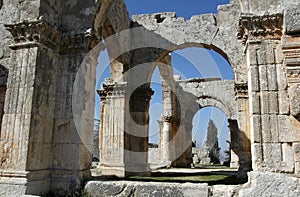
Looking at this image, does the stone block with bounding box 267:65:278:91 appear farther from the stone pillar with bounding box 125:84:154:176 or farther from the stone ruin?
the stone pillar with bounding box 125:84:154:176

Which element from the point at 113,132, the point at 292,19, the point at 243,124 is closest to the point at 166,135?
the point at 243,124

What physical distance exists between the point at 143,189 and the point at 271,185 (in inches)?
76.4

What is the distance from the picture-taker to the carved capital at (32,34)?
504cm

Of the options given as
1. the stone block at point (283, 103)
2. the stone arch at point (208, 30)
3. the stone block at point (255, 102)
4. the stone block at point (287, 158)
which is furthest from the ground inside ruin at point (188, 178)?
the stone arch at point (208, 30)

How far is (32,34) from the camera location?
509 cm

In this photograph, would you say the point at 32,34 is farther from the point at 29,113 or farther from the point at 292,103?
the point at 292,103

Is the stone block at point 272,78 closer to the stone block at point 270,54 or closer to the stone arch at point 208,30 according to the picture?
the stone block at point 270,54

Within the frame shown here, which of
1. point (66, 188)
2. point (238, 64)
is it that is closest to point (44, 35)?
point (66, 188)

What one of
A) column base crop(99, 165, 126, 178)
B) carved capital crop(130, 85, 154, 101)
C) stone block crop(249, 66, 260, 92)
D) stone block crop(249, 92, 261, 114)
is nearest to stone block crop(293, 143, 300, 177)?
stone block crop(249, 92, 261, 114)

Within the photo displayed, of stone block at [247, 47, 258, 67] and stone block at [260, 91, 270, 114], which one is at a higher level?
stone block at [247, 47, 258, 67]

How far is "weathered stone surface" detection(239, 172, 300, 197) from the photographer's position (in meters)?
3.87

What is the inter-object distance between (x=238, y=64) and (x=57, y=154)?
6.93m

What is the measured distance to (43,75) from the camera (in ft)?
16.8

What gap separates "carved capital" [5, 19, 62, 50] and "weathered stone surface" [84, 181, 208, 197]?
264 centimetres
